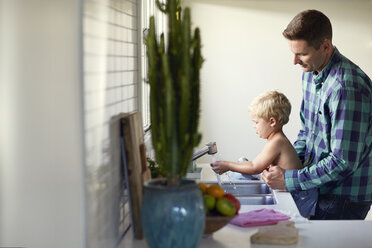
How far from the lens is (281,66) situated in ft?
13.9

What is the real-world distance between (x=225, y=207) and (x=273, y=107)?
1.19 metres

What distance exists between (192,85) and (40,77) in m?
0.51

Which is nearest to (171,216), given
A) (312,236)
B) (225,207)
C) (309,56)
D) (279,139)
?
(225,207)

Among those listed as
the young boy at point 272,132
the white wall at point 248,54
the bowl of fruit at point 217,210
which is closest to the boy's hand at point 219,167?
the young boy at point 272,132

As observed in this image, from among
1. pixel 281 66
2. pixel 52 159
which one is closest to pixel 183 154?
pixel 52 159

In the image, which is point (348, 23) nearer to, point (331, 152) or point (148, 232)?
point (331, 152)

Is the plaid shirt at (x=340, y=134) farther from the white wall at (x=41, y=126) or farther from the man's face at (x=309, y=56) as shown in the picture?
the white wall at (x=41, y=126)

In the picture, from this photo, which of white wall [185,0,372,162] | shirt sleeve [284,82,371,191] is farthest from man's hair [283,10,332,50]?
white wall [185,0,372,162]

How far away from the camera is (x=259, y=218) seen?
76.9 inches

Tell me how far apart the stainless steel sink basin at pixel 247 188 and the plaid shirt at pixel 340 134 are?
29 centimetres

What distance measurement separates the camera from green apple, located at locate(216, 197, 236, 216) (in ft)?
5.45

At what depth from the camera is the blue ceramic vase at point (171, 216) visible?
4.56ft

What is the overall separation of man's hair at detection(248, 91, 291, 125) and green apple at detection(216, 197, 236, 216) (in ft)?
3.84

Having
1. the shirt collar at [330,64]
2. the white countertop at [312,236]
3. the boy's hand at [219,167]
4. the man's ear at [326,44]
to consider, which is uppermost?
the man's ear at [326,44]
